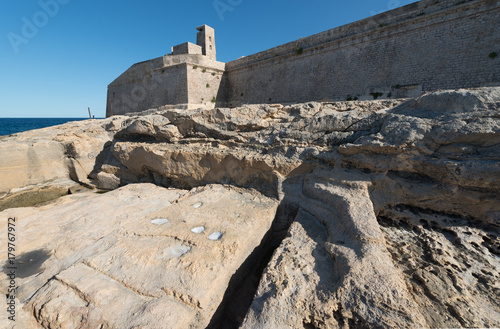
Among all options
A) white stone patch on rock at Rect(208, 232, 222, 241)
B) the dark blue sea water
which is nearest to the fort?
white stone patch on rock at Rect(208, 232, 222, 241)

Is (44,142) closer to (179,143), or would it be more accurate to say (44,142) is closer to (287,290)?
(179,143)

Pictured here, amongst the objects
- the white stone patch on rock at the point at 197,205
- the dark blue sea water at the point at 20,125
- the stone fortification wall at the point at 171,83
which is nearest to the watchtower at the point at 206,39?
the stone fortification wall at the point at 171,83

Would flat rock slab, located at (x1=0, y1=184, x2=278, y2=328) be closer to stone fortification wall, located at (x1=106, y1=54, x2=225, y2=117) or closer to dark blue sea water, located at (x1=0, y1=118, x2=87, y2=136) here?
stone fortification wall, located at (x1=106, y1=54, x2=225, y2=117)

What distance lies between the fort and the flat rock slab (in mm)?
8913

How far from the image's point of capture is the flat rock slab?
1.73 meters

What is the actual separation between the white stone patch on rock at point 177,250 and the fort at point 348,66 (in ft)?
32.4

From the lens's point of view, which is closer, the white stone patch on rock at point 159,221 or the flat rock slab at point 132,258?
the flat rock slab at point 132,258

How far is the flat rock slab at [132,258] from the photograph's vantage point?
1.73 metres

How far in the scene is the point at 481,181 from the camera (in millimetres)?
2410

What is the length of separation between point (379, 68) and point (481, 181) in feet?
28.2

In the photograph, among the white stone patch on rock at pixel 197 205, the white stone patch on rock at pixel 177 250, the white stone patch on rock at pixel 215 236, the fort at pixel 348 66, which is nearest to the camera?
the white stone patch on rock at pixel 177 250

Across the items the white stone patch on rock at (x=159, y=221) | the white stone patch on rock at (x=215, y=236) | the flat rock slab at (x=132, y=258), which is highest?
the white stone patch on rock at (x=215, y=236)

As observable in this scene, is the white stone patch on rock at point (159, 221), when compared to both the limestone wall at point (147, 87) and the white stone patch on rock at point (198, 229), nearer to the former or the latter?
the white stone patch on rock at point (198, 229)

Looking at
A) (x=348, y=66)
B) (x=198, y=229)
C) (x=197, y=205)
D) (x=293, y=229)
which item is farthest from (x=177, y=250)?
(x=348, y=66)
